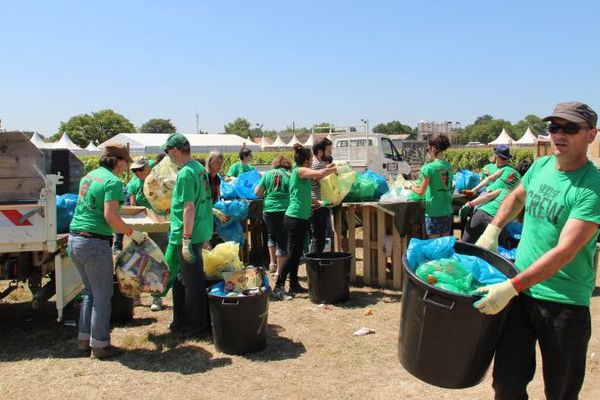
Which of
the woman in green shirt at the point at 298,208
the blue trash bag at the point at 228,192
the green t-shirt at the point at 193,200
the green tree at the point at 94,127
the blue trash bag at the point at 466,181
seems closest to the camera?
the green t-shirt at the point at 193,200

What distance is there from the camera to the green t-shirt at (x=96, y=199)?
4340mm

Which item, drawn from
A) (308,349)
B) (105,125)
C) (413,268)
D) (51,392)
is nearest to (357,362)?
(308,349)

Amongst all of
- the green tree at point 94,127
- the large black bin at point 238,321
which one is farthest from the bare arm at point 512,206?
the green tree at point 94,127

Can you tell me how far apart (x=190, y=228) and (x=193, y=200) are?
0.24 meters

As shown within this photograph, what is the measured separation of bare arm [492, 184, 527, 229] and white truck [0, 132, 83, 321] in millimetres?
3561

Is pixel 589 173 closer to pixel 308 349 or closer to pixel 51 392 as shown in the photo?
pixel 308 349

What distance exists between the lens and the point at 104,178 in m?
4.39

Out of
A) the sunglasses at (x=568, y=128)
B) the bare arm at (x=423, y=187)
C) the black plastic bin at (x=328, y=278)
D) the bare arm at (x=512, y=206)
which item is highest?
the sunglasses at (x=568, y=128)

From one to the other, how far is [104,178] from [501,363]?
3249 millimetres

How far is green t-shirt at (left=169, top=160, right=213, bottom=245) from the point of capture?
177 inches

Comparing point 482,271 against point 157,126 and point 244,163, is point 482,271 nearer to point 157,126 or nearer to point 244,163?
point 244,163

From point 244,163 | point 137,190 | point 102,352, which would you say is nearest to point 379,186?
point 244,163

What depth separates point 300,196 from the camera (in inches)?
236

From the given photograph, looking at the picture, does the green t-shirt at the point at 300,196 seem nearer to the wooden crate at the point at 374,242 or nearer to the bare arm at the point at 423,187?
the wooden crate at the point at 374,242
